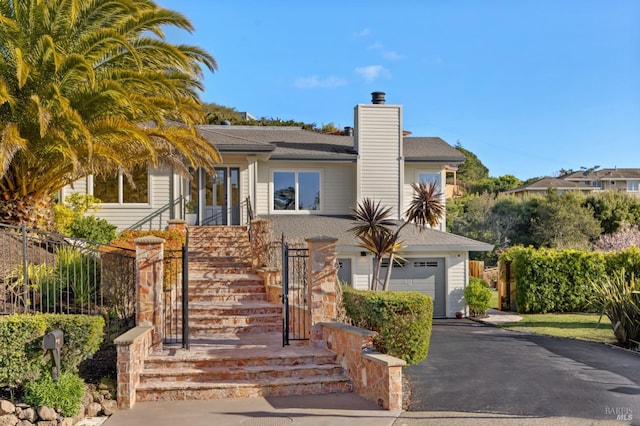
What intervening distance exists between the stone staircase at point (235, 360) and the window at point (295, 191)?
8665mm

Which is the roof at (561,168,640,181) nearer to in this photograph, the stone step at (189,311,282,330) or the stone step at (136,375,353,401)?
the stone step at (189,311,282,330)

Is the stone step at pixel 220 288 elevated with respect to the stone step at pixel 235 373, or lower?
elevated

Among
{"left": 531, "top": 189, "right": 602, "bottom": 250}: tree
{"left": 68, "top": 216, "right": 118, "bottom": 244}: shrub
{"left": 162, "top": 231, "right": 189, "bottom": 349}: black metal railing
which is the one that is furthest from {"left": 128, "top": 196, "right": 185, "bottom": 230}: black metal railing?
{"left": 531, "top": 189, "right": 602, "bottom": 250}: tree

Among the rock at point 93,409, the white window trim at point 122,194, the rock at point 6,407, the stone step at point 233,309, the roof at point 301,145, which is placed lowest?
the rock at point 93,409

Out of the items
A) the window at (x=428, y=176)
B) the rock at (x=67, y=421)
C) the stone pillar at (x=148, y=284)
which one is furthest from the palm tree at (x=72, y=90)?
the window at (x=428, y=176)

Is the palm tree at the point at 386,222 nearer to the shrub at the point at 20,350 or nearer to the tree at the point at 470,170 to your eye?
the shrub at the point at 20,350

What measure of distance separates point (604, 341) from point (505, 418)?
27.2 ft

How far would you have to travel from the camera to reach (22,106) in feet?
36.7

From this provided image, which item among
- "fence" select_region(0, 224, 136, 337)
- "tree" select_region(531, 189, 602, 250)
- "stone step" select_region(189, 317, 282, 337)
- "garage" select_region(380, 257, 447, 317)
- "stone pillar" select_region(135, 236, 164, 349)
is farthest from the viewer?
"tree" select_region(531, 189, 602, 250)

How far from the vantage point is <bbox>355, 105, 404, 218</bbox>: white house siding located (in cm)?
2150

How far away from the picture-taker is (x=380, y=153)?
21703 mm

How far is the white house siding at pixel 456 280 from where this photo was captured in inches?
775

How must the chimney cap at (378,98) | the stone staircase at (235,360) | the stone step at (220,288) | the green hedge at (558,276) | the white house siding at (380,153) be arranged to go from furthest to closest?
the chimney cap at (378,98) < the white house siding at (380,153) < the green hedge at (558,276) < the stone step at (220,288) < the stone staircase at (235,360)

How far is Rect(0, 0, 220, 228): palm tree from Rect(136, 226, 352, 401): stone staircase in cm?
369
